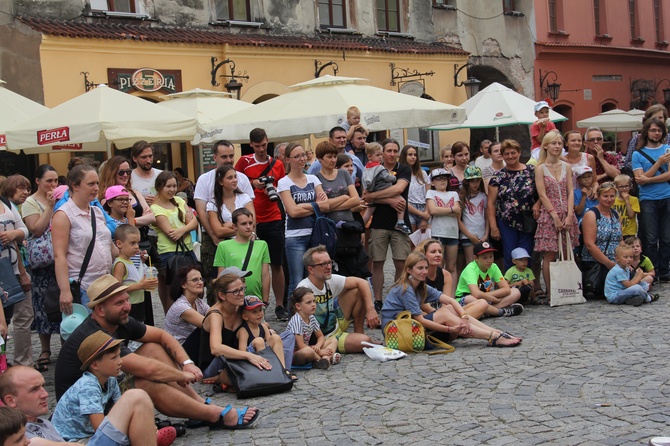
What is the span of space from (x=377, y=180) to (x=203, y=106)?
5503 mm

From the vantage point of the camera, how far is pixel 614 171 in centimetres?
1197

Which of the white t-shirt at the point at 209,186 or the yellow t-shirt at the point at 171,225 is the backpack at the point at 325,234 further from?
the yellow t-shirt at the point at 171,225

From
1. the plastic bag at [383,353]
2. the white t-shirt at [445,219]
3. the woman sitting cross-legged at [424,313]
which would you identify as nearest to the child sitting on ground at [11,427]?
the plastic bag at [383,353]

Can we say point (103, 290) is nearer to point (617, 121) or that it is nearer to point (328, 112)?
point (328, 112)

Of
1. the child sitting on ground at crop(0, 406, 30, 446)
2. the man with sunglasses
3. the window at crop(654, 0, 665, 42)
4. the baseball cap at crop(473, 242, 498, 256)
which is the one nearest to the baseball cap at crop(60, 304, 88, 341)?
the child sitting on ground at crop(0, 406, 30, 446)

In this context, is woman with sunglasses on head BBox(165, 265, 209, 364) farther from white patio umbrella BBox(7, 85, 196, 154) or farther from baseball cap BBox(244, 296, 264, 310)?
white patio umbrella BBox(7, 85, 196, 154)

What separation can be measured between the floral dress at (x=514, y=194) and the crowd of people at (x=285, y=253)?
2 cm

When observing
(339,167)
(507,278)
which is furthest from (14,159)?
(507,278)

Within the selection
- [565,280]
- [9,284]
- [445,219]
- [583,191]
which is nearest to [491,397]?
[9,284]

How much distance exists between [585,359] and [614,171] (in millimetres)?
4690

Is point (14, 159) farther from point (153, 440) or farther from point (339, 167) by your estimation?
point (153, 440)

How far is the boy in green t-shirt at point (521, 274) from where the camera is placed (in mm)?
10719

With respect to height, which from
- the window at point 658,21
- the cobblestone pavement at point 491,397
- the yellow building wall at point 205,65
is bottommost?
the cobblestone pavement at point 491,397

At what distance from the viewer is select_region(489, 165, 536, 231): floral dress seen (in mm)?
10961
